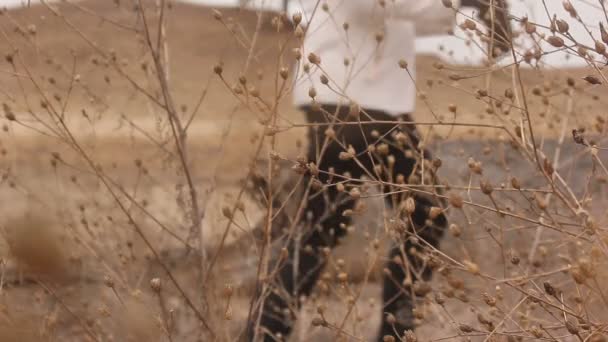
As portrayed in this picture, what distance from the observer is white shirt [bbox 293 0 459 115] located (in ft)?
4.73

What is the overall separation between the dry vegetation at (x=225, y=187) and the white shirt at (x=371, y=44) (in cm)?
8

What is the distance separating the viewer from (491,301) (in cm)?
88

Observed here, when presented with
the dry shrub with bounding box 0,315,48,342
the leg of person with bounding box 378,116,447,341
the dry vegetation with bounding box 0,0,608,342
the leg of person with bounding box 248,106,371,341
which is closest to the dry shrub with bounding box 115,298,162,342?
the dry vegetation with bounding box 0,0,608,342

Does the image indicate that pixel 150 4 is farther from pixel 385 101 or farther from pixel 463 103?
pixel 463 103

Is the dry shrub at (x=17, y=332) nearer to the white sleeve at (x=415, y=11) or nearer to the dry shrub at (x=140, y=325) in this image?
the dry shrub at (x=140, y=325)

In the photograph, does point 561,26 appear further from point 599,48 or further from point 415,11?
point 415,11

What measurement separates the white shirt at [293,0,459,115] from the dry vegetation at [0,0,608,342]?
0.08m

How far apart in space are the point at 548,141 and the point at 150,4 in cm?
161

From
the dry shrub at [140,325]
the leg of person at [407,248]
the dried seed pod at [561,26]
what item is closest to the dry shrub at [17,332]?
the dry shrub at [140,325]

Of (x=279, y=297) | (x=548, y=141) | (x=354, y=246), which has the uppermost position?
(x=279, y=297)

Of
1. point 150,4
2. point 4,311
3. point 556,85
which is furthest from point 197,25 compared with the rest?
point 4,311

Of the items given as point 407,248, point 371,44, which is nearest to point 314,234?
point 407,248

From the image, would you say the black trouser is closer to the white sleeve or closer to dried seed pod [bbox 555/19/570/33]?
the white sleeve

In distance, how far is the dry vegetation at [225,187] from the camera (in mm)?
901
